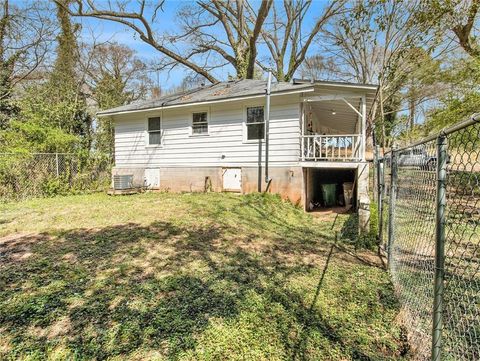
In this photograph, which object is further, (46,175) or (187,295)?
(46,175)

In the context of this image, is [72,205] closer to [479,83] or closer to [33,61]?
[479,83]

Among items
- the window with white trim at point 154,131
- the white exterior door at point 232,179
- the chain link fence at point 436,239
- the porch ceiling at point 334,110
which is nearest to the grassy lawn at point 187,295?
the chain link fence at point 436,239

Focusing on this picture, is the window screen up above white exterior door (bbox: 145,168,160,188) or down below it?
above

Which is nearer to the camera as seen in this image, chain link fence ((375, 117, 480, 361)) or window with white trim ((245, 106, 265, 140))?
chain link fence ((375, 117, 480, 361))

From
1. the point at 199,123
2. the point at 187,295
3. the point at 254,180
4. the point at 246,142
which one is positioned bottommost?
the point at 187,295

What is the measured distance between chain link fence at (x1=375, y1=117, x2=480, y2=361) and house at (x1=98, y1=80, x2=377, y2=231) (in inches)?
189

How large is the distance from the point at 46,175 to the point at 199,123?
599cm

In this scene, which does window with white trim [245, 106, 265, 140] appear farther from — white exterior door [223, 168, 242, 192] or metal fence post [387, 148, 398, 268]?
metal fence post [387, 148, 398, 268]

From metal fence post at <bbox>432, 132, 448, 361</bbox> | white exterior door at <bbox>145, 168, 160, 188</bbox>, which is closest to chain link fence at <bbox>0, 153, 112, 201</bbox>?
white exterior door at <bbox>145, 168, 160, 188</bbox>

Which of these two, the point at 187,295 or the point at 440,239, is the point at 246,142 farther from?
the point at 440,239

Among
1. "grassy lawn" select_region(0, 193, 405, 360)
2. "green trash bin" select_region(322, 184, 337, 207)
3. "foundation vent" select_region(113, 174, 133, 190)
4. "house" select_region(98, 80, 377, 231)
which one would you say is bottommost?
"grassy lawn" select_region(0, 193, 405, 360)

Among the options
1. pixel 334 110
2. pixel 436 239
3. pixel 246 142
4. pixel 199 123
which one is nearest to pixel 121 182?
pixel 199 123

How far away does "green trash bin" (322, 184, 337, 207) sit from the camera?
39.7 ft

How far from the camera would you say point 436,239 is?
1.98m
